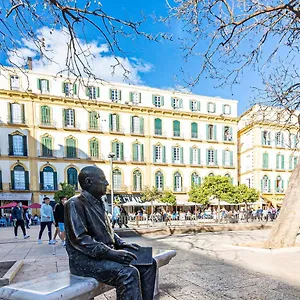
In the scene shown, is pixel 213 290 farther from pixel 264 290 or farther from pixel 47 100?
pixel 47 100

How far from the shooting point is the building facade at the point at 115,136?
3141 centimetres

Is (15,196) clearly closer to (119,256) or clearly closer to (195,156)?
(195,156)

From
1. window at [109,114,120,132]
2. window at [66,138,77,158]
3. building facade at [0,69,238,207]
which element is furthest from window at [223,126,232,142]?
window at [66,138,77,158]

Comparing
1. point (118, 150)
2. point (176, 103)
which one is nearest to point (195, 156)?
point (176, 103)

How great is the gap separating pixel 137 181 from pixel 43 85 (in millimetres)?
15554

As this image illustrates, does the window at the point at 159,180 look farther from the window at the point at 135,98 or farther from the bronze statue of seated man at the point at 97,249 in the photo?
the bronze statue of seated man at the point at 97,249

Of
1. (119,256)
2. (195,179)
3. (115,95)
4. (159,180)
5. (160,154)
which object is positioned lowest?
(195,179)

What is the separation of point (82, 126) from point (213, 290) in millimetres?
31258

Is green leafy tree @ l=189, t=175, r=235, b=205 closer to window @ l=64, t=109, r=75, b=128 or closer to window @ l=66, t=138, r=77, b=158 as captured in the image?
→ window @ l=66, t=138, r=77, b=158

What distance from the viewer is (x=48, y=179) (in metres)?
32.4

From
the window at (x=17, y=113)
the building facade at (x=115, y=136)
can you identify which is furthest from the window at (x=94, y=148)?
the window at (x=17, y=113)

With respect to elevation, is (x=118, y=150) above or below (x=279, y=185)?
above

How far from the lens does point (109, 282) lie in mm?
2658

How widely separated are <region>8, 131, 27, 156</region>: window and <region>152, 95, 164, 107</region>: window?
15.8 meters
